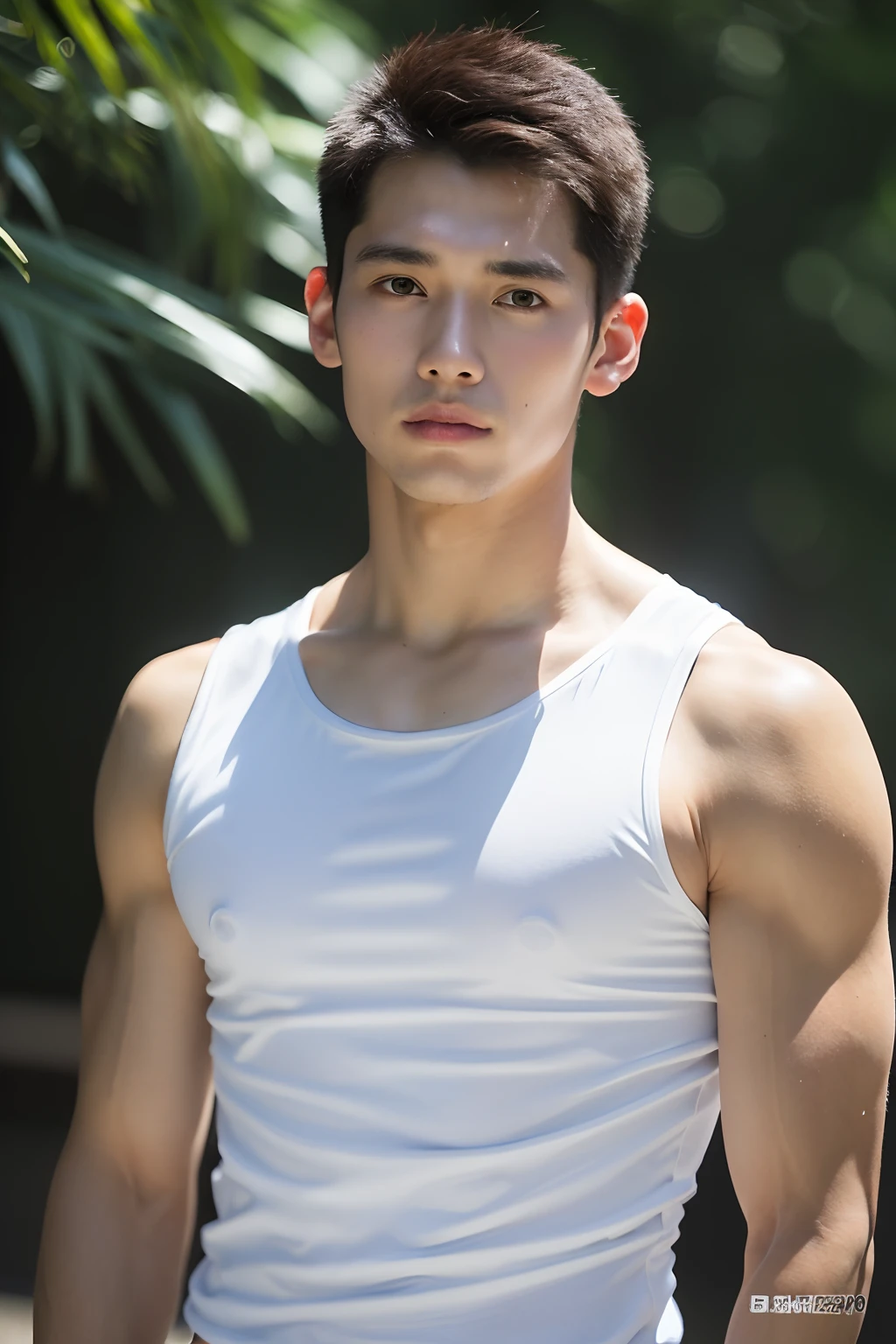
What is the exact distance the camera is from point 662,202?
289 centimetres

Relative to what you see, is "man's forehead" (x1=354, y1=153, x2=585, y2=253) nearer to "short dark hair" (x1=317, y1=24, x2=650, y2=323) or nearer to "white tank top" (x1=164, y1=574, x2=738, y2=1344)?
"short dark hair" (x1=317, y1=24, x2=650, y2=323)

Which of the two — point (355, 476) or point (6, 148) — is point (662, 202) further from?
point (6, 148)

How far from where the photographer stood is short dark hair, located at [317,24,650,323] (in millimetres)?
1224

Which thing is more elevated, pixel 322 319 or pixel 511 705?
pixel 322 319

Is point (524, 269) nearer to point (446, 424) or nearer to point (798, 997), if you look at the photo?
point (446, 424)

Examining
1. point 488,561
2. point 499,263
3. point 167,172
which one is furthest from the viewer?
point 167,172

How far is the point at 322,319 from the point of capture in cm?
139

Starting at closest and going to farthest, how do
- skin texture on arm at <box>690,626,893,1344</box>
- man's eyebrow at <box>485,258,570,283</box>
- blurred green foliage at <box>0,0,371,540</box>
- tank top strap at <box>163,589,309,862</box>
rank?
skin texture on arm at <box>690,626,893,1344</box> < man's eyebrow at <box>485,258,570,283</box> < tank top strap at <box>163,589,309,862</box> < blurred green foliage at <box>0,0,371,540</box>

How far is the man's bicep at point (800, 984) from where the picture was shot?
1080 mm

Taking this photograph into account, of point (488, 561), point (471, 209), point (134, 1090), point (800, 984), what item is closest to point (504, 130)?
point (471, 209)

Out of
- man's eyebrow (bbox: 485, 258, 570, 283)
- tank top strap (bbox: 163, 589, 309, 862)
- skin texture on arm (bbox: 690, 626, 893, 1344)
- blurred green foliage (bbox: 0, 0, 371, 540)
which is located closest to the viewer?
skin texture on arm (bbox: 690, 626, 893, 1344)

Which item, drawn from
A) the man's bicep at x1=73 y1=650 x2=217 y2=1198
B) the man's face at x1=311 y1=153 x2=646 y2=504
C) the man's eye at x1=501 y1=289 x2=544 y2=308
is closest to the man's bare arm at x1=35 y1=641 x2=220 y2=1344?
the man's bicep at x1=73 y1=650 x2=217 y2=1198

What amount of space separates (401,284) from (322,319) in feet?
0.57

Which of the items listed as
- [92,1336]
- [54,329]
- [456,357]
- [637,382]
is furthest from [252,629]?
[637,382]
